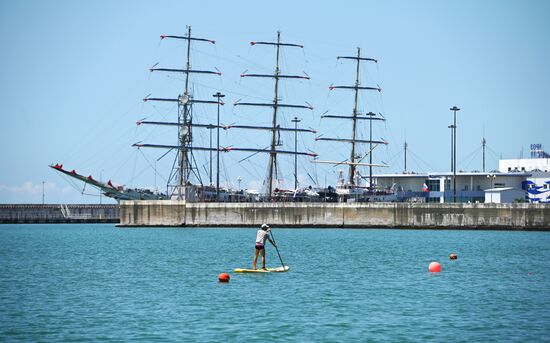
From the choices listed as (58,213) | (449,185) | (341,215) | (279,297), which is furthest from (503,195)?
(279,297)

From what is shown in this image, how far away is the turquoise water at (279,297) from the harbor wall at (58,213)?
8890cm

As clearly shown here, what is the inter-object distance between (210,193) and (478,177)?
116 feet

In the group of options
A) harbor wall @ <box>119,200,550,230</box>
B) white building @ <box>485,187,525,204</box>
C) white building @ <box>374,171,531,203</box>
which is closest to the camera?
harbor wall @ <box>119,200,550,230</box>

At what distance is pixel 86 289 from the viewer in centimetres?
3738

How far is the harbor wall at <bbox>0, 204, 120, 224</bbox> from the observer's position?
14750cm

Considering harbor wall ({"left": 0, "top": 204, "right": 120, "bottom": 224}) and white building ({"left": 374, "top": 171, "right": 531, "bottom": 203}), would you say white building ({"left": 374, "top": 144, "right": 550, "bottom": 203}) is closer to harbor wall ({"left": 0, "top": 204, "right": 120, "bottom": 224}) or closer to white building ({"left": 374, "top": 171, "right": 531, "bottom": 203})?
white building ({"left": 374, "top": 171, "right": 531, "bottom": 203})

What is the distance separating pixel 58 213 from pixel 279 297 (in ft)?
406

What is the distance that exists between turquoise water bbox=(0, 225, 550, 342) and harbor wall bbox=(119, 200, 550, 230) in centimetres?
3098

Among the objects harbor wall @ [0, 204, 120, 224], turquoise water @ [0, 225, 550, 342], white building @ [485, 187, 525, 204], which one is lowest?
turquoise water @ [0, 225, 550, 342]

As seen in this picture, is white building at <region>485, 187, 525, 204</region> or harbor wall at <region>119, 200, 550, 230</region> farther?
white building at <region>485, 187, 525, 204</region>

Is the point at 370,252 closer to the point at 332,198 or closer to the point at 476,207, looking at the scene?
the point at 476,207

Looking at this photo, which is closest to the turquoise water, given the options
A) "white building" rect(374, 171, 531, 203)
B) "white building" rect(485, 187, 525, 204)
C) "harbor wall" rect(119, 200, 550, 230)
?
"harbor wall" rect(119, 200, 550, 230)

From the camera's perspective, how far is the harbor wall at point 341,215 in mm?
91250

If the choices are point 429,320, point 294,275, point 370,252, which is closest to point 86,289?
point 294,275
